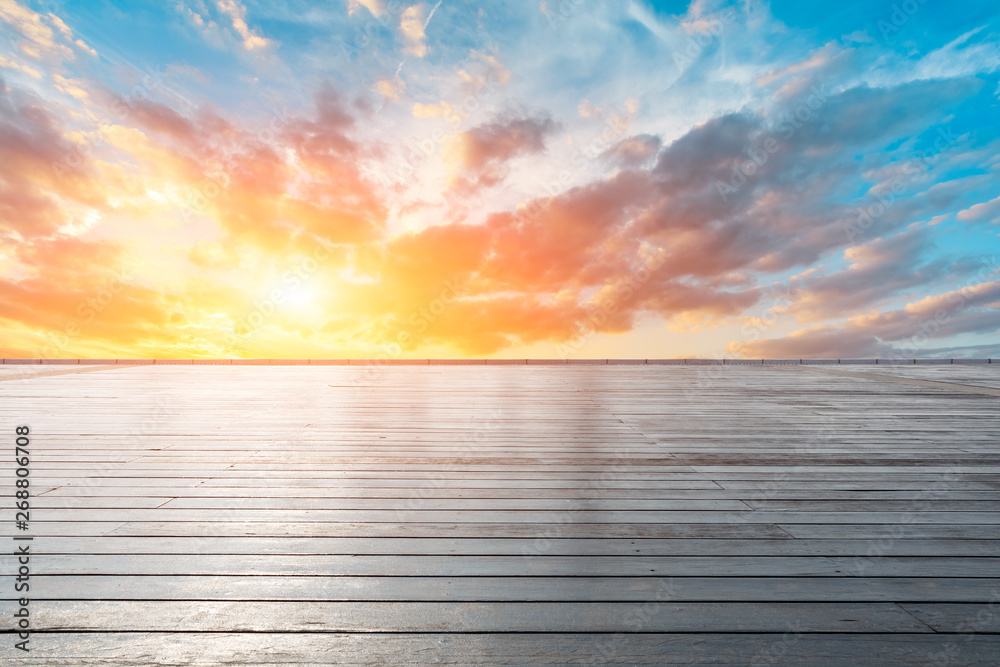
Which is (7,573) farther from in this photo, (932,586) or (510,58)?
(510,58)

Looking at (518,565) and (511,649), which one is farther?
(518,565)

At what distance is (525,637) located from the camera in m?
1.60

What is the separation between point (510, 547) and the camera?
7.27 feet

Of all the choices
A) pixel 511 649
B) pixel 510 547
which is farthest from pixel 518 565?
pixel 511 649

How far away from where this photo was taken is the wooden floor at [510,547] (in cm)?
159

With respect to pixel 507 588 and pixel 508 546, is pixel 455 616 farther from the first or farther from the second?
pixel 508 546

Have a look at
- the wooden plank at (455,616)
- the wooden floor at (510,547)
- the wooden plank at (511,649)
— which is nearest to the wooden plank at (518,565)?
the wooden floor at (510,547)

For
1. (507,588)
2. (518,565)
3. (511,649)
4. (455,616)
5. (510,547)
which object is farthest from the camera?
(510,547)

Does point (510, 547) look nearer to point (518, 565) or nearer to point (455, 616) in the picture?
point (518, 565)

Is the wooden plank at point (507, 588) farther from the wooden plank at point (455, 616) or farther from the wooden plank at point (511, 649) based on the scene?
the wooden plank at point (511, 649)

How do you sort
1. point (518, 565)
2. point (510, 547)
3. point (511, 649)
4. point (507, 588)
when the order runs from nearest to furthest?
point (511, 649) → point (507, 588) → point (518, 565) → point (510, 547)

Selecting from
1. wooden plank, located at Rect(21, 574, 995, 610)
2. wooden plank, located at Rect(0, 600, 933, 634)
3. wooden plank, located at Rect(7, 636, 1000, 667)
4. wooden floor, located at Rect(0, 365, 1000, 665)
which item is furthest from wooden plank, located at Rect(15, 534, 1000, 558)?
wooden plank, located at Rect(7, 636, 1000, 667)

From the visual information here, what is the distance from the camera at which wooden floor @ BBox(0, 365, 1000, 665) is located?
1.59 metres

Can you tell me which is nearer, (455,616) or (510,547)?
(455,616)
